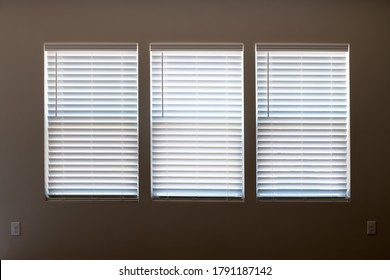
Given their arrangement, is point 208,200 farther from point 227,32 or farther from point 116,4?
point 116,4

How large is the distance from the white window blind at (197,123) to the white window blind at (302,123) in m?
0.23

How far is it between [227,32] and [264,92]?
0.63 metres

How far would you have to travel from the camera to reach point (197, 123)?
14.4 ft

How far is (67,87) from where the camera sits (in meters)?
4.38

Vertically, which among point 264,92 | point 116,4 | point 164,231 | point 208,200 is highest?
point 116,4

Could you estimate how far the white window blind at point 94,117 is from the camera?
437cm
